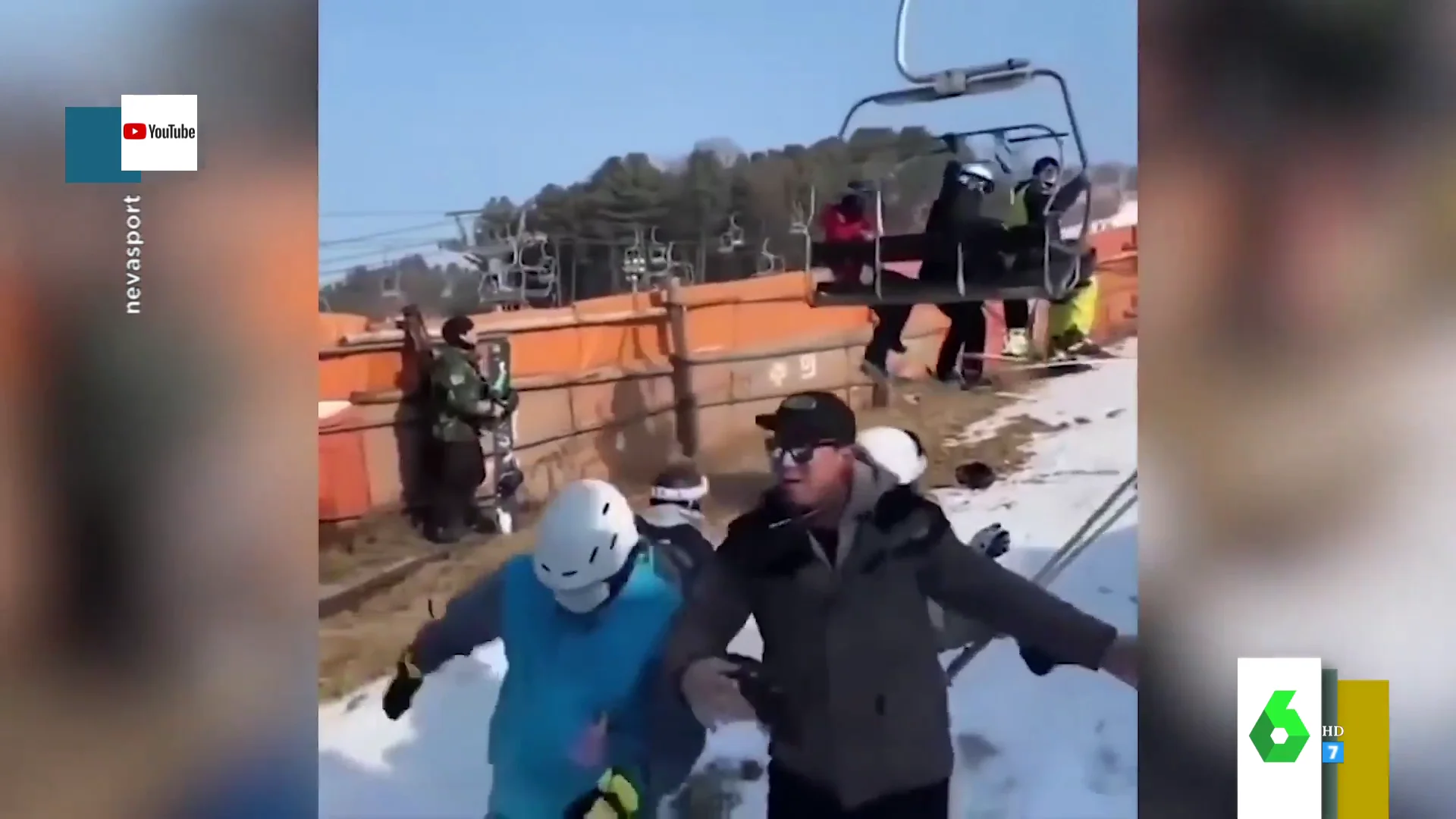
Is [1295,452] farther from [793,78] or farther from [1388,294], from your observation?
[793,78]

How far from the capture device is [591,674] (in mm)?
1234

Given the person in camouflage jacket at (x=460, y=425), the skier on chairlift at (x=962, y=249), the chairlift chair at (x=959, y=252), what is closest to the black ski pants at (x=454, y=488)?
the person in camouflage jacket at (x=460, y=425)

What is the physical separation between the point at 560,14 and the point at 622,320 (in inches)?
13.3

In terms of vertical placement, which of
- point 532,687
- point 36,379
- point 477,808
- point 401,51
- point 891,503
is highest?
point 401,51

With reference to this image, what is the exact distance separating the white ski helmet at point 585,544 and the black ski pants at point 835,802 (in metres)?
0.27

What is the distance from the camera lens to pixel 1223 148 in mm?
1237

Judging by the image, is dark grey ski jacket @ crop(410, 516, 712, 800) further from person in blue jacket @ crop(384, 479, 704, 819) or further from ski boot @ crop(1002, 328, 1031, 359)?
ski boot @ crop(1002, 328, 1031, 359)

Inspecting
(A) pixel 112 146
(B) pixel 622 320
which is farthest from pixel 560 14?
(A) pixel 112 146

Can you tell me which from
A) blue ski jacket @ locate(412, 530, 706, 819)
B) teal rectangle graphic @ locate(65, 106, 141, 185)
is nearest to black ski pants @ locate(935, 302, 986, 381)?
blue ski jacket @ locate(412, 530, 706, 819)

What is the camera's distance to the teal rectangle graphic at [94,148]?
4.09 feet

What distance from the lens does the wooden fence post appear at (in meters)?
1.24

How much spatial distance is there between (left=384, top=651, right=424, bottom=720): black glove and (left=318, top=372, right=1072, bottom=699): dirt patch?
14 millimetres

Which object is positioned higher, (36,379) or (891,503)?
(36,379)

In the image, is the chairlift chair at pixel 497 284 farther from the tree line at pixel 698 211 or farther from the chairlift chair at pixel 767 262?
the chairlift chair at pixel 767 262
